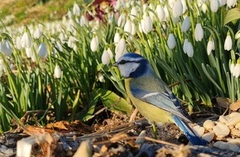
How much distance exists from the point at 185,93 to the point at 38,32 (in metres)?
1.36

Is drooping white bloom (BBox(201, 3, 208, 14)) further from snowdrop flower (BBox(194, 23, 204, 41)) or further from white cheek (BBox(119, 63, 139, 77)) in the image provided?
white cheek (BBox(119, 63, 139, 77))

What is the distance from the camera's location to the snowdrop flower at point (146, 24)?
3.59 m

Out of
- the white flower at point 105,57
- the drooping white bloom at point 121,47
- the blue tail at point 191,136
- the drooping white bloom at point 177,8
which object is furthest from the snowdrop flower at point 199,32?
the blue tail at point 191,136

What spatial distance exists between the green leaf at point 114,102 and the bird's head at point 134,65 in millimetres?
725

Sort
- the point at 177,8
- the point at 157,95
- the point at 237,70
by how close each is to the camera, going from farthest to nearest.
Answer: the point at 177,8
the point at 237,70
the point at 157,95

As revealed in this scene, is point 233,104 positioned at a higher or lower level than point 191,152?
lower

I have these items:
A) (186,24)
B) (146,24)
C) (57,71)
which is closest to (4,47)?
(57,71)

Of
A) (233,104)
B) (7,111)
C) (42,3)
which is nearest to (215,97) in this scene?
(233,104)

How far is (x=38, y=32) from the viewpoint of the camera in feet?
14.3

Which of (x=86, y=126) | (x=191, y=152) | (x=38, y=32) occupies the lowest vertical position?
(x=86, y=126)

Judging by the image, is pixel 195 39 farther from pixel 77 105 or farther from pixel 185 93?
pixel 77 105

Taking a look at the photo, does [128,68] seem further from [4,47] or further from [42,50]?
[4,47]

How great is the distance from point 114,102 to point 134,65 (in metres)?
0.84

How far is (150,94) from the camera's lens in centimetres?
298
